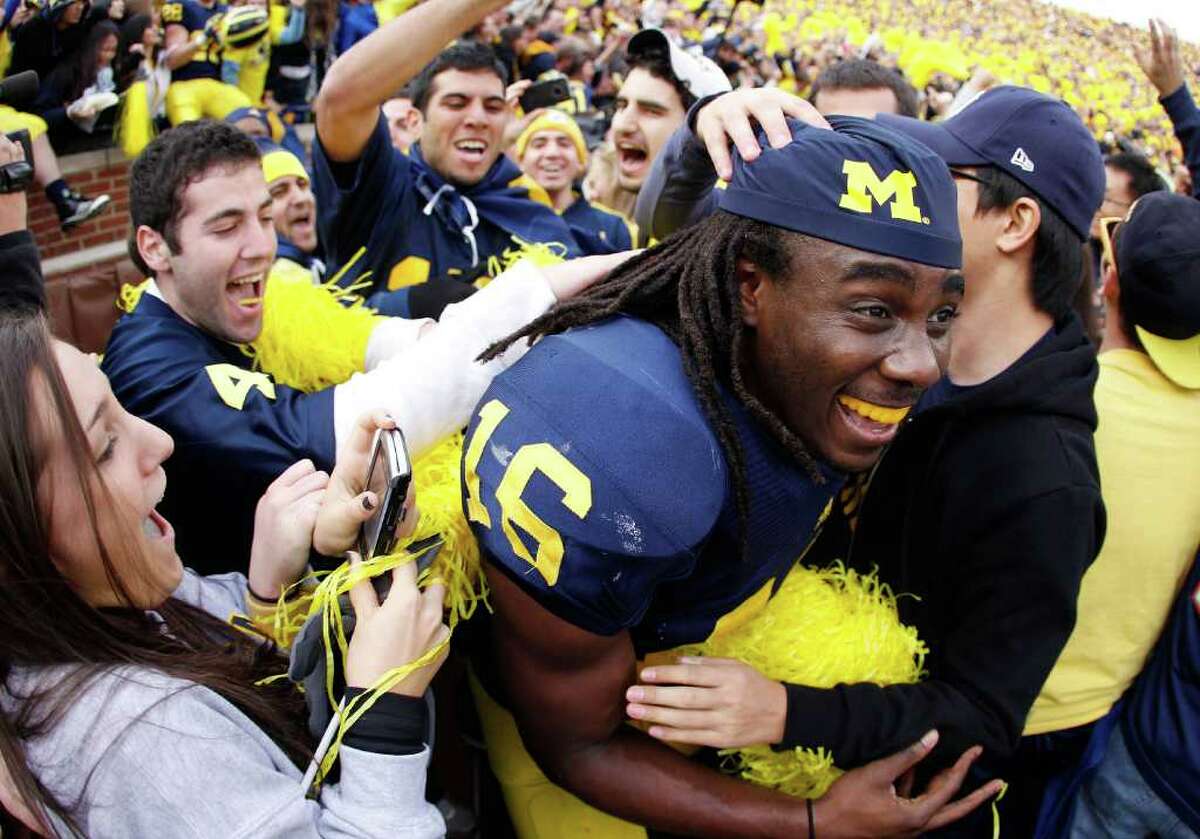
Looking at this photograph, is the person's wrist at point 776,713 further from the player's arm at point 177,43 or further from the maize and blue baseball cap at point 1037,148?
the player's arm at point 177,43

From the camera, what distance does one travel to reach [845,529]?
184 cm

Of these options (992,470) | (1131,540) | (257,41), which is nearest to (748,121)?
(992,470)

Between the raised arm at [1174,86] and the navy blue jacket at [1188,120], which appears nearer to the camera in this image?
the raised arm at [1174,86]

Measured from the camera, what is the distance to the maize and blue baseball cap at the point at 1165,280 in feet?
6.22

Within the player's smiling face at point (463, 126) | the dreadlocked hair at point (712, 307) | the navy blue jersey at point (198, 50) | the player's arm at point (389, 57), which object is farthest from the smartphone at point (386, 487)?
the navy blue jersey at point (198, 50)

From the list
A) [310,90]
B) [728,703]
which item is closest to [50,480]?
[728,703]

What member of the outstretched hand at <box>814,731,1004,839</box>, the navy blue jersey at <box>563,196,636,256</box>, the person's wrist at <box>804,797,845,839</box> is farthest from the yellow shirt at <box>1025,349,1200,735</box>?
the navy blue jersey at <box>563,196,636,256</box>

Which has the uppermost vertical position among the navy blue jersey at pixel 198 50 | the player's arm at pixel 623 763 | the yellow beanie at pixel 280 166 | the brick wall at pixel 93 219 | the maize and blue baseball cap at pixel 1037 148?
the maize and blue baseball cap at pixel 1037 148

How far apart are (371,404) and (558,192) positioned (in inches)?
120

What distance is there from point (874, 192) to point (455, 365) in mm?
715

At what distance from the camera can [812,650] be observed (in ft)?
5.16

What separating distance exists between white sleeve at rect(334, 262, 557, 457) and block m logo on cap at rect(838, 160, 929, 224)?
1.80 feet

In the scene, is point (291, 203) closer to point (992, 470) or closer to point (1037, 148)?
point (1037, 148)

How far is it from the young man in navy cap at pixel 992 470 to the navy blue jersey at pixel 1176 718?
0.44 m
